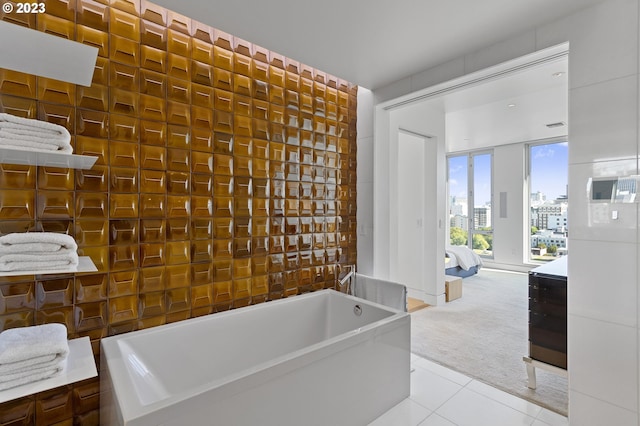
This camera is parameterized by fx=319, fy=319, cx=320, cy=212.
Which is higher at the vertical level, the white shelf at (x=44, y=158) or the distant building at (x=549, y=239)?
the white shelf at (x=44, y=158)

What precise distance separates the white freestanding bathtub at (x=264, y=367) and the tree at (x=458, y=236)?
5667mm

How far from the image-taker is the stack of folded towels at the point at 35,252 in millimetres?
1201

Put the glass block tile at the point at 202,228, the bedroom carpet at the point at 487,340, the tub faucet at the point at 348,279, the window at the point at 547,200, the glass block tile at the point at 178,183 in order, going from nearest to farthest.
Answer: the glass block tile at the point at 178,183, the glass block tile at the point at 202,228, the bedroom carpet at the point at 487,340, the tub faucet at the point at 348,279, the window at the point at 547,200

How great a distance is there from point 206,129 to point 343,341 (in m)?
1.60

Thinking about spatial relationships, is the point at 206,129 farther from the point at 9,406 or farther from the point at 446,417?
the point at 446,417

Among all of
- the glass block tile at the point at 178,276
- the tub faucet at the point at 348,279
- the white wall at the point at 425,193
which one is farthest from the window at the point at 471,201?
the glass block tile at the point at 178,276

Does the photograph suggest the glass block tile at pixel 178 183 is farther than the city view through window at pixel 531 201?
No

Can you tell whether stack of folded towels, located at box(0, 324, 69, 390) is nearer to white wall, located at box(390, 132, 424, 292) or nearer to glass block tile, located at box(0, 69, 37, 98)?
glass block tile, located at box(0, 69, 37, 98)

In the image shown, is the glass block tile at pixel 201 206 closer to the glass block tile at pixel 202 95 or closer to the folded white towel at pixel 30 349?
the glass block tile at pixel 202 95

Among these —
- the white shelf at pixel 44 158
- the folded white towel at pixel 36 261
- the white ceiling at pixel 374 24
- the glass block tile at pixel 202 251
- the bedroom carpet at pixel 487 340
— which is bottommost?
the bedroom carpet at pixel 487 340

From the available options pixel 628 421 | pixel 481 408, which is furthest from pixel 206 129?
pixel 628 421

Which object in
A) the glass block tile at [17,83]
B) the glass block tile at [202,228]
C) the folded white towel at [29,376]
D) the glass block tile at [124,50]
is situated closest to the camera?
the folded white towel at [29,376]

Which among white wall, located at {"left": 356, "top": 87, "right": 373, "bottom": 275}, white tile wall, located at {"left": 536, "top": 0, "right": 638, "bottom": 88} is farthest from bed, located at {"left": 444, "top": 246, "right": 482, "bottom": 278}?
white tile wall, located at {"left": 536, "top": 0, "right": 638, "bottom": 88}

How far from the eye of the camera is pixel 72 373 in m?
1.30
